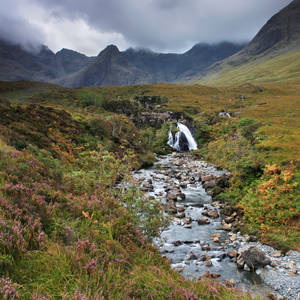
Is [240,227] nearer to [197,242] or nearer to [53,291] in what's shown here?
[197,242]

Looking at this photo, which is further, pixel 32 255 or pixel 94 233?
pixel 94 233

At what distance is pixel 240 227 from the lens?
15.0 meters

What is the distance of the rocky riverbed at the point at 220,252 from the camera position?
9680 mm

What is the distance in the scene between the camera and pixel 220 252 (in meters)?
12.3

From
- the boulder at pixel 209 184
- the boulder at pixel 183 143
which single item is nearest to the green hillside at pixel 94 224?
the boulder at pixel 209 184

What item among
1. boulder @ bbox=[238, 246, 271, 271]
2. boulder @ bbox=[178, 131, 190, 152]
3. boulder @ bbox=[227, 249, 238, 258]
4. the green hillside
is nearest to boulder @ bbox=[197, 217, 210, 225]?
the green hillside

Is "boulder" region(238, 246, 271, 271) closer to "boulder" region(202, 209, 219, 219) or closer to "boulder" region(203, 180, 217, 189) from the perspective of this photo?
"boulder" region(202, 209, 219, 219)

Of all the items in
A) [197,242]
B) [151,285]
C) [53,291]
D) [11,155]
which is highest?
[11,155]

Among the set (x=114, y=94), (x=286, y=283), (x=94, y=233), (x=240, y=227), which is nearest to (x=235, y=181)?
(x=240, y=227)

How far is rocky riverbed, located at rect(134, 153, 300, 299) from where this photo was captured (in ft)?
31.8

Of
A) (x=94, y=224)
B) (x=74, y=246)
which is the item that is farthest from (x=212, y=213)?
(x=74, y=246)

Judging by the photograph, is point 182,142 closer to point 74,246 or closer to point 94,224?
point 94,224

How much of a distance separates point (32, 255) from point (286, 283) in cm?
1031

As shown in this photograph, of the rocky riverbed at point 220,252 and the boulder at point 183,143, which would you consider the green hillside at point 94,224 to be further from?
the boulder at point 183,143
